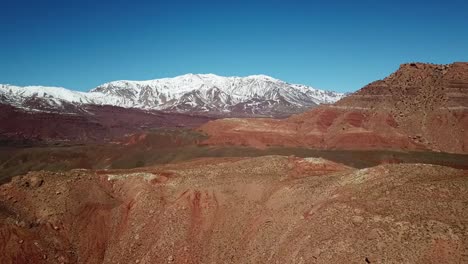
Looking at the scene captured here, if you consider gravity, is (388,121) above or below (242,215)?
above

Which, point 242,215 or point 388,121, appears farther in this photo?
point 388,121

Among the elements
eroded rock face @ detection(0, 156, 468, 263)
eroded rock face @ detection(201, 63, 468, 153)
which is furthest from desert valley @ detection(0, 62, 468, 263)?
eroded rock face @ detection(201, 63, 468, 153)

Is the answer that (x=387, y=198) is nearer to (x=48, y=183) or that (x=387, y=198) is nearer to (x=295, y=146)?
(x=48, y=183)

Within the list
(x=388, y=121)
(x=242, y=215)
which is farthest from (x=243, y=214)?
(x=388, y=121)

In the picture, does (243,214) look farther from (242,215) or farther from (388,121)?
(388,121)

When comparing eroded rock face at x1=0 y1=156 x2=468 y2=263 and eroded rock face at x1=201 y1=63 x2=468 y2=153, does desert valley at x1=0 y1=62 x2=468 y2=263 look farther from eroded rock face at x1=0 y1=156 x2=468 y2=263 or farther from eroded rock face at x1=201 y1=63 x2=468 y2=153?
eroded rock face at x1=201 y1=63 x2=468 y2=153

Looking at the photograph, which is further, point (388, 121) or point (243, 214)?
point (388, 121)

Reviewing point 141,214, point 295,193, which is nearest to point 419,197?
point 295,193

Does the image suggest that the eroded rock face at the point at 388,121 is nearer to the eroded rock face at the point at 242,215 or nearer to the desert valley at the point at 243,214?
the desert valley at the point at 243,214
